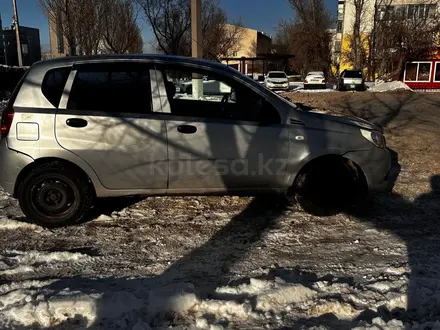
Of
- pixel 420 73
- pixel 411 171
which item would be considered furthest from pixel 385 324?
pixel 420 73

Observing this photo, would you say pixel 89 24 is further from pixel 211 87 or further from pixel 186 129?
→ pixel 186 129

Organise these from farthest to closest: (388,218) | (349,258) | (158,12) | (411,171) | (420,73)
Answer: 1. (420,73)
2. (158,12)
3. (411,171)
4. (388,218)
5. (349,258)

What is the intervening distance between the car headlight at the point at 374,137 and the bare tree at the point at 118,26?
72.8 ft

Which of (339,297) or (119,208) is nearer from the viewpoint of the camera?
(339,297)

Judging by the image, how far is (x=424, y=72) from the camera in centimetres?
3616

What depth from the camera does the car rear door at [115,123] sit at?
166 inches

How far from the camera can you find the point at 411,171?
6.52 metres

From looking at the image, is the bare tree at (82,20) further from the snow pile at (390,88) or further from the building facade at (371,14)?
the building facade at (371,14)

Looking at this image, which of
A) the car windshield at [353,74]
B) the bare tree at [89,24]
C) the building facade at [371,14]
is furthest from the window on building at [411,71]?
the bare tree at [89,24]

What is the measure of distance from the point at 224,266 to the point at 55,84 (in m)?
2.57

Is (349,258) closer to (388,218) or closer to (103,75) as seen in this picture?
(388,218)

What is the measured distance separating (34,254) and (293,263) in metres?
2.38

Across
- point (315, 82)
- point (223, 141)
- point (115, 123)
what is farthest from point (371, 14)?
point (115, 123)

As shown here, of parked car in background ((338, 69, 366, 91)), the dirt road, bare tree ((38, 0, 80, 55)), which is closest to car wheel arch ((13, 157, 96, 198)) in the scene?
the dirt road
